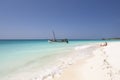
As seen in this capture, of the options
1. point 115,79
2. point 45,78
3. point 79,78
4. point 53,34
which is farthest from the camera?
point 53,34

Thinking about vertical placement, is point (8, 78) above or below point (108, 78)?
below

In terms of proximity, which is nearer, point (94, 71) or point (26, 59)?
point (94, 71)

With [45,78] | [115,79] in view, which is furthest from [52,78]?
[115,79]

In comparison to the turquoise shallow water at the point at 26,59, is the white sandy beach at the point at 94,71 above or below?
above

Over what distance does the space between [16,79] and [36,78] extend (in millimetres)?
780

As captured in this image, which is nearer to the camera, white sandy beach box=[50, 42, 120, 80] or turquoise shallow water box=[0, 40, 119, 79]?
white sandy beach box=[50, 42, 120, 80]

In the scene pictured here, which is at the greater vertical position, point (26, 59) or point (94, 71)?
point (94, 71)

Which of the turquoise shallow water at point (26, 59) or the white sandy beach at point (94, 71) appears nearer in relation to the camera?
the white sandy beach at point (94, 71)

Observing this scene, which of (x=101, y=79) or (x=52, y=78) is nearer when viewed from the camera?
(x=101, y=79)

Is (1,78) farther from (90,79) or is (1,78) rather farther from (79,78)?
(90,79)

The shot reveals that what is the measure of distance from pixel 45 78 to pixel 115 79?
2521mm

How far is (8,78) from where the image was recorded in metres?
6.06

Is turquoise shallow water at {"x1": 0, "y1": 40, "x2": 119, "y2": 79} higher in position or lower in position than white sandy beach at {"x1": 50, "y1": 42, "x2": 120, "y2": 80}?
lower

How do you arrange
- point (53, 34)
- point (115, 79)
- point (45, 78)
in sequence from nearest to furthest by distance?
point (115, 79)
point (45, 78)
point (53, 34)
